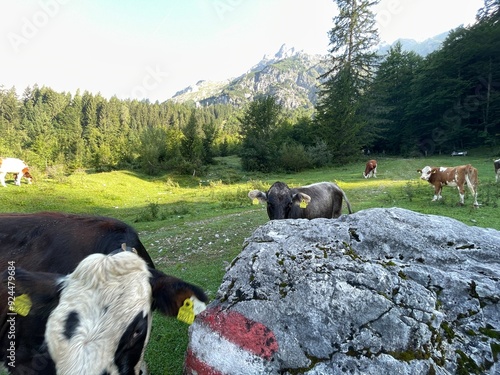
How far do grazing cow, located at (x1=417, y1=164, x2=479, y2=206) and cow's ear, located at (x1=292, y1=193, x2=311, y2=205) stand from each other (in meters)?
9.03

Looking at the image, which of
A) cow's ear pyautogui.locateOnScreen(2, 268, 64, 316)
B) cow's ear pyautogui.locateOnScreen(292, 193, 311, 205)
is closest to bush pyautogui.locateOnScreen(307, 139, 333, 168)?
cow's ear pyautogui.locateOnScreen(292, 193, 311, 205)

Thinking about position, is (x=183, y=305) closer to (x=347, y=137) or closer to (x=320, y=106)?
(x=347, y=137)

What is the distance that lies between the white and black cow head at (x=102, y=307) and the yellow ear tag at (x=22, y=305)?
4 cm

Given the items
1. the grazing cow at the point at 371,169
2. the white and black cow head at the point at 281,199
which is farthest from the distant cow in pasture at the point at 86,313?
the grazing cow at the point at 371,169

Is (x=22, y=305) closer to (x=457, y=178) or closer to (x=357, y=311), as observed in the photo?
(x=357, y=311)

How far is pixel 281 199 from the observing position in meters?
6.81

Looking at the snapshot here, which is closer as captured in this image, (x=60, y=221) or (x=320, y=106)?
(x=60, y=221)

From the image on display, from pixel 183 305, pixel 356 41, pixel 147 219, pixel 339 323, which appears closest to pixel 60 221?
pixel 183 305

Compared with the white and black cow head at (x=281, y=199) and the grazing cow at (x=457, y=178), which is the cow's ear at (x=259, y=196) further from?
the grazing cow at (x=457, y=178)

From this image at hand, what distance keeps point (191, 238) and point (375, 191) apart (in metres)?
11.9

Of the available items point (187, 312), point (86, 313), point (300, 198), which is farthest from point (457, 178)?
point (86, 313)

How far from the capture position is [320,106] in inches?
1577

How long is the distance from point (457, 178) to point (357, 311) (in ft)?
44.3

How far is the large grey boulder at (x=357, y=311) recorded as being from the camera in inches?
79.6
